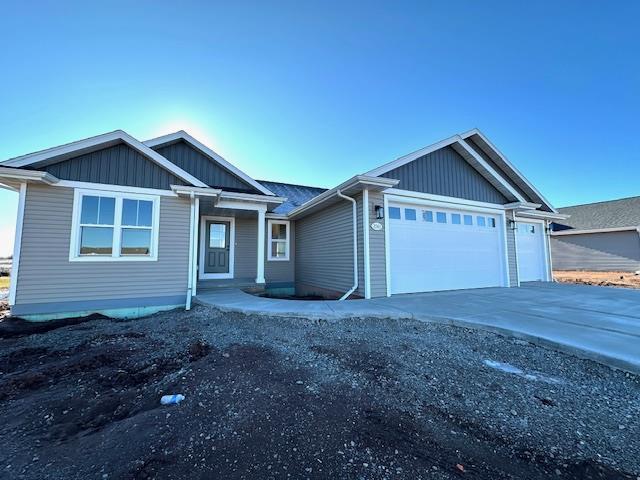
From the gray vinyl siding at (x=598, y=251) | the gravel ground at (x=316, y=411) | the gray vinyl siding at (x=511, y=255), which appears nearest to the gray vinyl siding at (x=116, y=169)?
the gravel ground at (x=316, y=411)

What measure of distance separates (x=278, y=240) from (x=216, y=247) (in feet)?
8.07

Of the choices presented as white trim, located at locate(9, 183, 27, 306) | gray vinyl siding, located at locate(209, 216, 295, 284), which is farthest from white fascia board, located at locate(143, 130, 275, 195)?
white trim, located at locate(9, 183, 27, 306)

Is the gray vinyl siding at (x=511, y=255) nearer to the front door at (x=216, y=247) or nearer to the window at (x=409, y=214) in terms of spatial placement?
the window at (x=409, y=214)

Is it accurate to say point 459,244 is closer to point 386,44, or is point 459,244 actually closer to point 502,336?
point 502,336

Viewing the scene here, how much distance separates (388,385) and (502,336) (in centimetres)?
270

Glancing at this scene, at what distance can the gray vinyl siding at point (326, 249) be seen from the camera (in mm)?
8023

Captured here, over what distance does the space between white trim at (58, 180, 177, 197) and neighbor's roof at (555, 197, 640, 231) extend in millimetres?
22966

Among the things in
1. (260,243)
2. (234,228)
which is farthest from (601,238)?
(234,228)

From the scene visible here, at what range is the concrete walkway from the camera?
3641 millimetres

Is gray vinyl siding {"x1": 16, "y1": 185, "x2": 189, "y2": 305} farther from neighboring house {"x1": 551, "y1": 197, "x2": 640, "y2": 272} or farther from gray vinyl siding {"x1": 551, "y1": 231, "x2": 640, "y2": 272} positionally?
gray vinyl siding {"x1": 551, "y1": 231, "x2": 640, "y2": 272}

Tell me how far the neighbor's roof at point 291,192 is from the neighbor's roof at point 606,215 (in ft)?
56.4

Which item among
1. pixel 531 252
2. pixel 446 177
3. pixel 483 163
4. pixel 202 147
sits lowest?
pixel 531 252

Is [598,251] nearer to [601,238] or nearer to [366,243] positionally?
[601,238]

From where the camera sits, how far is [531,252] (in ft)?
38.4
